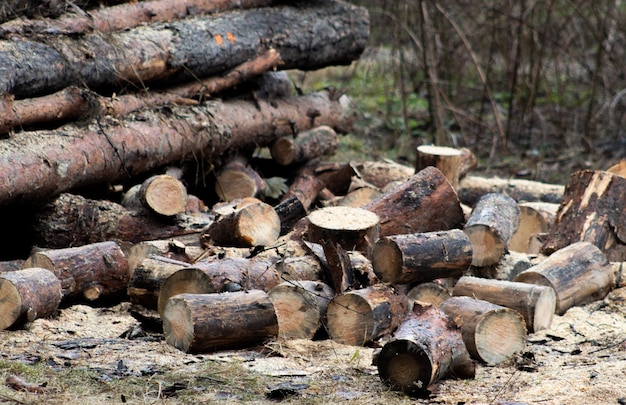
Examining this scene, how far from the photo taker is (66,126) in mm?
6160

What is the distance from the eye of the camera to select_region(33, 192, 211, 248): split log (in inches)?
230

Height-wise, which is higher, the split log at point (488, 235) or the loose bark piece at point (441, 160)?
the loose bark piece at point (441, 160)

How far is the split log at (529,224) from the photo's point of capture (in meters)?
6.79

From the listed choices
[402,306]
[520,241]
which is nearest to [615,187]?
[520,241]

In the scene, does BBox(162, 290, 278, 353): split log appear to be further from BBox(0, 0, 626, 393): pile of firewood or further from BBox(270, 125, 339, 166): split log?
BBox(270, 125, 339, 166): split log

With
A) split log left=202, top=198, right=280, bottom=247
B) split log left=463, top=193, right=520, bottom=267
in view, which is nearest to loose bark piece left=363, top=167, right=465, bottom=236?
split log left=463, top=193, right=520, bottom=267

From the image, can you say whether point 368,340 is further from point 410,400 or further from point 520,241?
point 520,241

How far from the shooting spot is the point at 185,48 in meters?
7.13

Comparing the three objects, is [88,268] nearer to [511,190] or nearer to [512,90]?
[511,190]

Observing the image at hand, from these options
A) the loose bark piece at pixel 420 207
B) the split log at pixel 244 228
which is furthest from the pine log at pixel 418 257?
the split log at pixel 244 228

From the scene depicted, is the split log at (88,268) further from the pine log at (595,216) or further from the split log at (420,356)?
the pine log at (595,216)

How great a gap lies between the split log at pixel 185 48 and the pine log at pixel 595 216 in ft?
10.9

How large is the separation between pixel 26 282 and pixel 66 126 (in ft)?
6.13

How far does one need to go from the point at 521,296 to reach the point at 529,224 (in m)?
2.01
